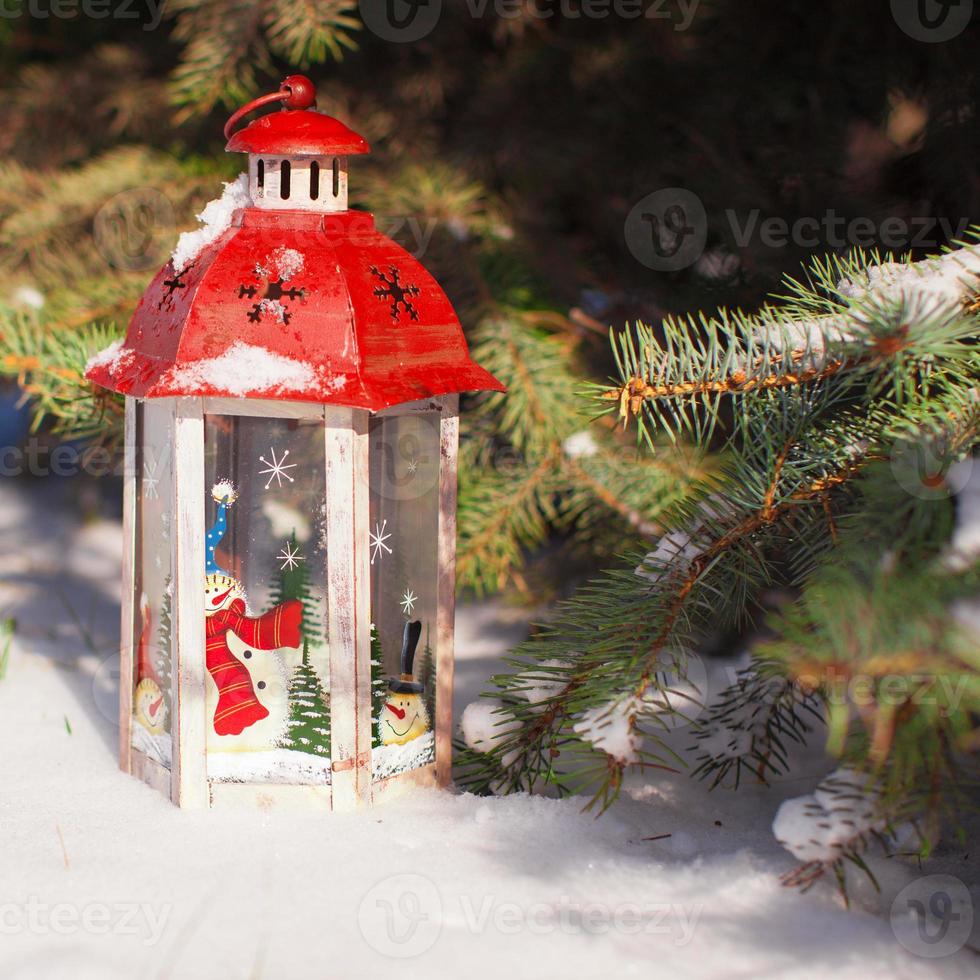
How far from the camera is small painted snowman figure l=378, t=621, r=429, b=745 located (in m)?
1.20

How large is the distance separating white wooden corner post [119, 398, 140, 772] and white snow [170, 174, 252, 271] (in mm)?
186

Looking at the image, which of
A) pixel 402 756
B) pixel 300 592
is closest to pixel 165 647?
pixel 300 592

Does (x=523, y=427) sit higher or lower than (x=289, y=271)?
lower

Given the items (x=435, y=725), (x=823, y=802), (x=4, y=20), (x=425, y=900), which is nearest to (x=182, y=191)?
(x=4, y=20)

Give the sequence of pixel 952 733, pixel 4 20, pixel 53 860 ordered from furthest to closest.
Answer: pixel 4 20 < pixel 53 860 < pixel 952 733

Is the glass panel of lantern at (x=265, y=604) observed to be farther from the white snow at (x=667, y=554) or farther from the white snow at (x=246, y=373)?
the white snow at (x=667, y=554)

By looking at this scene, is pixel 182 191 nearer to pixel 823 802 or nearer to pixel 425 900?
pixel 425 900

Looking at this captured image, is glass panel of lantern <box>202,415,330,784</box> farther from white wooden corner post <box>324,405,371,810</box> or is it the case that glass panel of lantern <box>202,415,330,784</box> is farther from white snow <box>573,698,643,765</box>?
white snow <box>573,698,643,765</box>

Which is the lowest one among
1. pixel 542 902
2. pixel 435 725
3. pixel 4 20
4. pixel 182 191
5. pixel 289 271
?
pixel 542 902

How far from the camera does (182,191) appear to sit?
1720 mm

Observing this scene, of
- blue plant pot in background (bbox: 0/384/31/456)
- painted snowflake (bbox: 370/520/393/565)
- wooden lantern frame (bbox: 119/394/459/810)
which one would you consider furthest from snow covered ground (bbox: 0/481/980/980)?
blue plant pot in background (bbox: 0/384/31/456)

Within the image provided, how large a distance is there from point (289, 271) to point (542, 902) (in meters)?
0.65

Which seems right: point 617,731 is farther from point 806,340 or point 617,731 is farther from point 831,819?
point 806,340

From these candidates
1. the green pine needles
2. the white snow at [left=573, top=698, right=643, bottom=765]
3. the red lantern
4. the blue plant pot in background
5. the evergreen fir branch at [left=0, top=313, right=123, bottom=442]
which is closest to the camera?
the green pine needles
